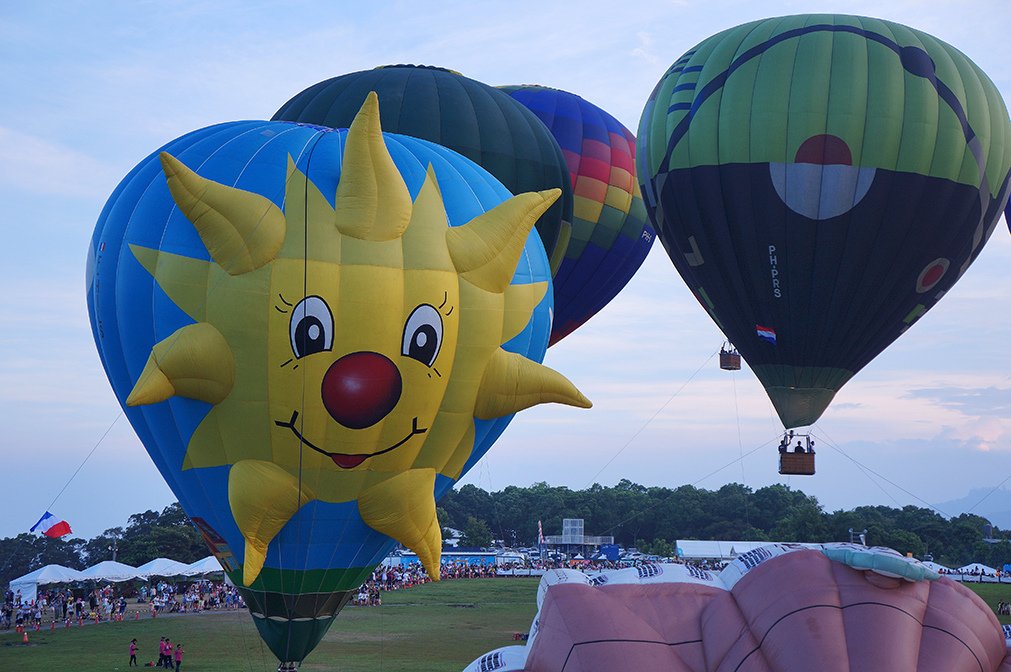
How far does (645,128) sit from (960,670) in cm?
1512

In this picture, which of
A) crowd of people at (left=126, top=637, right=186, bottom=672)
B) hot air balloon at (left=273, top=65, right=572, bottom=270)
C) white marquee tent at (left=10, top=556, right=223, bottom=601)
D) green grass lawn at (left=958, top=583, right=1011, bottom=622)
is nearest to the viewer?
hot air balloon at (left=273, top=65, right=572, bottom=270)

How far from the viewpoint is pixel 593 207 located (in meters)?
22.2

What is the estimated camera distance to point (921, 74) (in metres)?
18.4

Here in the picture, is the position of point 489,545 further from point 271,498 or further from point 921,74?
point 271,498

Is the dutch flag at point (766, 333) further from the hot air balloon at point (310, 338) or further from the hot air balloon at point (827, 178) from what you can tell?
the hot air balloon at point (310, 338)

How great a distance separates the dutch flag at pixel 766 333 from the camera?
19.8 meters

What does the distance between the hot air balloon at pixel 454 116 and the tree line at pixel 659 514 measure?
4842 cm

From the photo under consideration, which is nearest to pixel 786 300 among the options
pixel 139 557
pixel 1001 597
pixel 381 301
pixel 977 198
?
pixel 977 198

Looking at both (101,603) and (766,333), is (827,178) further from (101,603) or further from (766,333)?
(101,603)

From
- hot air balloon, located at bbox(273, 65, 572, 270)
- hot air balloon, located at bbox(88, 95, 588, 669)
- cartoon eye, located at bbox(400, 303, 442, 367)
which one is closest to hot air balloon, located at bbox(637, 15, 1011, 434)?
hot air balloon, located at bbox(273, 65, 572, 270)

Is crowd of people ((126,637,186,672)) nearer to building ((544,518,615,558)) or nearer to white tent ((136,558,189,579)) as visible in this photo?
white tent ((136,558,189,579))

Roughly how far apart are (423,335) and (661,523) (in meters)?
66.4

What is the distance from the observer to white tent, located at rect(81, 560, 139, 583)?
2742 centimetres

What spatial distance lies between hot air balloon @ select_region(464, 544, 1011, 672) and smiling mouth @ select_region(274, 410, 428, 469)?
417cm
